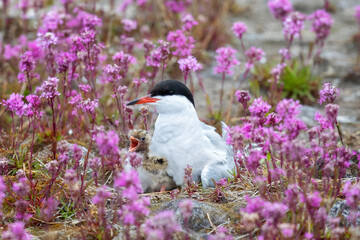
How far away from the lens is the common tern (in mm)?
4023

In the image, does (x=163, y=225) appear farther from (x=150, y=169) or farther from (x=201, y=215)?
(x=150, y=169)

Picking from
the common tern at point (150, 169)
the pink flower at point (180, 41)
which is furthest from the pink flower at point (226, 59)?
the common tern at point (150, 169)

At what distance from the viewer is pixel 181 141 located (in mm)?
4031

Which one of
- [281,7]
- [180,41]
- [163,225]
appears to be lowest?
[163,225]

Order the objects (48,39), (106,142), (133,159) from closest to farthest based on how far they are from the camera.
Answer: (106,142) < (133,159) < (48,39)

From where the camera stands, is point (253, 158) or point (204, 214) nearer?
point (253, 158)

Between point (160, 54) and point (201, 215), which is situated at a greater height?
point (160, 54)

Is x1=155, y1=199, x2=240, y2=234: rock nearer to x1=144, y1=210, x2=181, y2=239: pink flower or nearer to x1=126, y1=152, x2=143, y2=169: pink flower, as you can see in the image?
x1=126, y1=152, x2=143, y2=169: pink flower

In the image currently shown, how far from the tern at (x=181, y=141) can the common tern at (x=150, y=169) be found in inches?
1.6

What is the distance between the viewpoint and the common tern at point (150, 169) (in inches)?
158

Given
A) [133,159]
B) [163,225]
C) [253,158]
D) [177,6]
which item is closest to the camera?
[163,225]

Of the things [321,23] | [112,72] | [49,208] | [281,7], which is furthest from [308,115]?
[49,208]

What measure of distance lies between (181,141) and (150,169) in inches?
12.7

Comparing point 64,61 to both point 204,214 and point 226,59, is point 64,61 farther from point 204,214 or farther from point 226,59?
point 204,214
